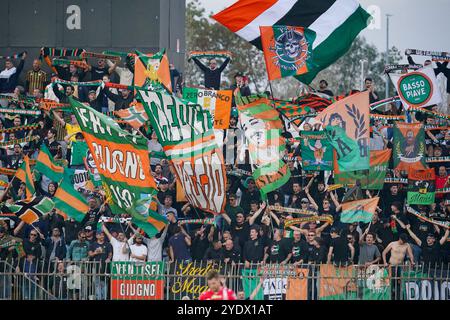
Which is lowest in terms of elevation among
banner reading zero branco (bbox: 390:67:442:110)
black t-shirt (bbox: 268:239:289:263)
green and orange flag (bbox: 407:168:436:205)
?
black t-shirt (bbox: 268:239:289:263)

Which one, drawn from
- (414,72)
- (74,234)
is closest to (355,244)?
(414,72)

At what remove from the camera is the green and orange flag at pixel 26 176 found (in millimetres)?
22844

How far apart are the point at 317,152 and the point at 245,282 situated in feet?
14.4

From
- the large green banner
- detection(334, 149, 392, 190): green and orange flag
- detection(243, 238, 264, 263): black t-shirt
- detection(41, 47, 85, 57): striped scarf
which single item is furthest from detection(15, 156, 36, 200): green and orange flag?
detection(334, 149, 392, 190): green and orange flag

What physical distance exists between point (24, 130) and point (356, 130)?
22.7ft

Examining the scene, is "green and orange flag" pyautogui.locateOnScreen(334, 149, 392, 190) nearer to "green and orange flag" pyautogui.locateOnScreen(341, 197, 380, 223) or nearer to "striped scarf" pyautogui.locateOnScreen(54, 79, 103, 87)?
"green and orange flag" pyautogui.locateOnScreen(341, 197, 380, 223)

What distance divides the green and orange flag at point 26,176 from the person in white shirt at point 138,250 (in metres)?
2.48

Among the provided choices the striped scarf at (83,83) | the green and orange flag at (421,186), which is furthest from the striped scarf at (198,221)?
the striped scarf at (83,83)

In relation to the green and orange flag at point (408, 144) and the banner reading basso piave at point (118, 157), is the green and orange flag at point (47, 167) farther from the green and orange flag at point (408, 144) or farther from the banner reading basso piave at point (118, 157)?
the green and orange flag at point (408, 144)

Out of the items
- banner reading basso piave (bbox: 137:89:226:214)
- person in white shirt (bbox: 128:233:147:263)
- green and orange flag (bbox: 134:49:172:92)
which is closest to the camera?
banner reading basso piave (bbox: 137:89:226:214)

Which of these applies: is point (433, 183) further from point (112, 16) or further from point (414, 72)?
point (112, 16)

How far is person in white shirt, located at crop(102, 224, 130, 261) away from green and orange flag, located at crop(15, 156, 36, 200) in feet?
6.57

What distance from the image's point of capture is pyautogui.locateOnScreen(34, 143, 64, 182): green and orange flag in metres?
22.9
